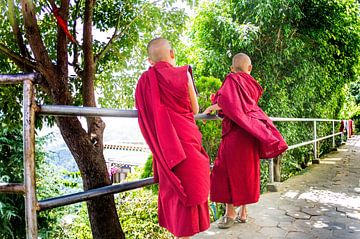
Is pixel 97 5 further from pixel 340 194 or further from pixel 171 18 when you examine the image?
pixel 340 194

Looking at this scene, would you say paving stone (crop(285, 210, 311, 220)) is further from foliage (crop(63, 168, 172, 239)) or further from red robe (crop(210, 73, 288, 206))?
foliage (crop(63, 168, 172, 239))

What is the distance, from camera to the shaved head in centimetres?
189

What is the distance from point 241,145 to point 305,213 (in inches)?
46.9

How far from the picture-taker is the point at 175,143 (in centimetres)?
166

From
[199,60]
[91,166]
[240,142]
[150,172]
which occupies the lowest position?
[150,172]

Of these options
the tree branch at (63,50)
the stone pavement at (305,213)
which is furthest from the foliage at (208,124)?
the tree branch at (63,50)

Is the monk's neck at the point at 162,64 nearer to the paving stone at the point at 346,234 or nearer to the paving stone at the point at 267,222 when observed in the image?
the paving stone at the point at 267,222

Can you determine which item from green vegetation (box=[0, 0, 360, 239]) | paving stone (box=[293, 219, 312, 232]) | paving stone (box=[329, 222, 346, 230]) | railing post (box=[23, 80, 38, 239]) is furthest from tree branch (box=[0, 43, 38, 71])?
paving stone (box=[329, 222, 346, 230])

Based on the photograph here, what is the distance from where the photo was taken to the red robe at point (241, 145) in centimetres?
243

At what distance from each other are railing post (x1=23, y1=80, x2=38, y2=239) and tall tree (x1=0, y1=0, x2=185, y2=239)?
2.35 metres

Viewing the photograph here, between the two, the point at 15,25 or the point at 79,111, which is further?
the point at 15,25

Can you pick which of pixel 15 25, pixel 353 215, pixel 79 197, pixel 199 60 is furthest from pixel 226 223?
pixel 199 60

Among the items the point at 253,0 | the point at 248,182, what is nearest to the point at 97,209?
the point at 248,182

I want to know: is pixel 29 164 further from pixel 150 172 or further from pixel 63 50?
pixel 150 172
